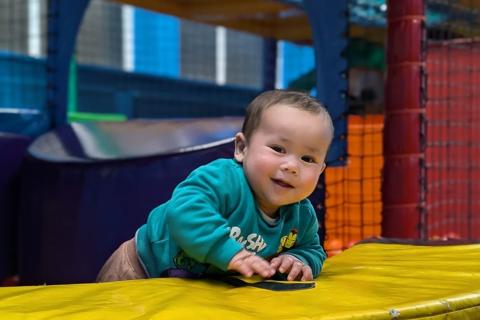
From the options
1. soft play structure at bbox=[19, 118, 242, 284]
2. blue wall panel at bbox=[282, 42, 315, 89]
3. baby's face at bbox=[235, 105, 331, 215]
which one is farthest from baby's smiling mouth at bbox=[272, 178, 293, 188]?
blue wall panel at bbox=[282, 42, 315, 89]

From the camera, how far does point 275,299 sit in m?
1.20

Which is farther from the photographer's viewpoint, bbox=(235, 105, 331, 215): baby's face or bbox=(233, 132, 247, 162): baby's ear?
bbox=(233, 132, 247, 162): baby's ear

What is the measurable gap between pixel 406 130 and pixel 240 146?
4.61 ft

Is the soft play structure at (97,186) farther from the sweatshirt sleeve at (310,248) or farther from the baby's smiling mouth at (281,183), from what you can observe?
the baby's smiling mouth at (281,183)

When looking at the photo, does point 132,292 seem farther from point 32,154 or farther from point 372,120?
point 372,120

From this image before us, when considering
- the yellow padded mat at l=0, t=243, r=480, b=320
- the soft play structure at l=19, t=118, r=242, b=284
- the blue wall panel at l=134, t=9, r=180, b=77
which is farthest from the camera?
the blue wall panel at l=134, t=9, r=180, b=77

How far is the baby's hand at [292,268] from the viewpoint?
4.73ft

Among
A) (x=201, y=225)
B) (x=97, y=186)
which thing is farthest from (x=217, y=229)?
(x=97, y=186)

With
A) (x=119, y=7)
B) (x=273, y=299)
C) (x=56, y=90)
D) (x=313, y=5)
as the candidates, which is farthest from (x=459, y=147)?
(x=119, y=7)

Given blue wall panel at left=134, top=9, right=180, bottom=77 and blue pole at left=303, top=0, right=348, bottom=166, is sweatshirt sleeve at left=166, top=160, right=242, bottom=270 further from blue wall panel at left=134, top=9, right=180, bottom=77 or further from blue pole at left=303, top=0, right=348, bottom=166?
blue wall panel at left=134, top=9, right=180, bottom=77

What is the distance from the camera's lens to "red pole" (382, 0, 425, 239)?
2.77 meters

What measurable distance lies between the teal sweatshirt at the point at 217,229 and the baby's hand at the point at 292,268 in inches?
2.2

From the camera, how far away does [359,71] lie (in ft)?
28.2

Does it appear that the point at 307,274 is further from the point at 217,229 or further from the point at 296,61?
Answer: the point at 296,61
